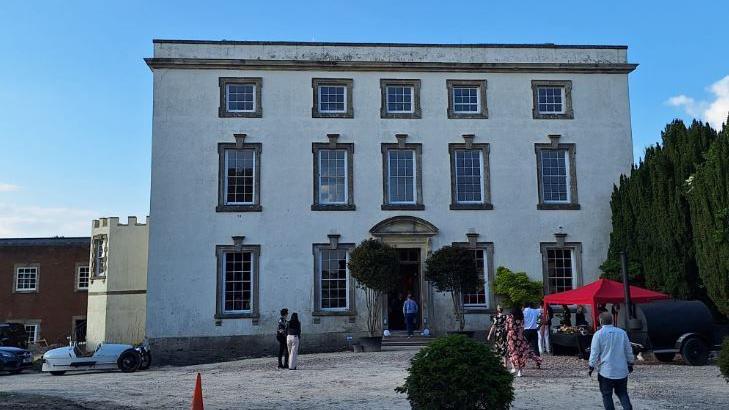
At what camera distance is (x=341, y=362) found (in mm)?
19312

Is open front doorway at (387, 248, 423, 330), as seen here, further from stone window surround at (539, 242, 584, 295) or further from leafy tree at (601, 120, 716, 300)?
leafy tree at (601, 120, 716, 300)

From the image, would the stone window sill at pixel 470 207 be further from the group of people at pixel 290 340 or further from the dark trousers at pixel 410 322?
the group of people at pixel 290 340

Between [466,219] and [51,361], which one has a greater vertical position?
[466,219]

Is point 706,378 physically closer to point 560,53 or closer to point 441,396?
point 441,396

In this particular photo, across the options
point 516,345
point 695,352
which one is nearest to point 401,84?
point 516,345

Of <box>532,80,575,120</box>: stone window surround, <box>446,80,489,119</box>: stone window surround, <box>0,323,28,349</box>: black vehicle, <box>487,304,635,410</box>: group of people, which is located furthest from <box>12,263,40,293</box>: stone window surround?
<box>487,304,635,410</box>: group of people

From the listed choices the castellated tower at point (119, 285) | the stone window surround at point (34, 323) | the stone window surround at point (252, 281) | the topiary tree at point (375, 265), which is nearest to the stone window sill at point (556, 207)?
the topiary tree at point (375, 265)

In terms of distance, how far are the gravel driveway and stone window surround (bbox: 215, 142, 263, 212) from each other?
6.69 meters

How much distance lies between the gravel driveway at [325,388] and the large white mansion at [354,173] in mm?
5159

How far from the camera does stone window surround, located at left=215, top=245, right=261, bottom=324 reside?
24469mm

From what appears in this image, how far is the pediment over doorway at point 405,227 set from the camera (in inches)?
985

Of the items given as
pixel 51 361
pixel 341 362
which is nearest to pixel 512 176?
pixel 341 362

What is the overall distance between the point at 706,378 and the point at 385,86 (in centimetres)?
1507

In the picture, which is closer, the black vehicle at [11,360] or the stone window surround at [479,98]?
the black vehicle at [11,360]
